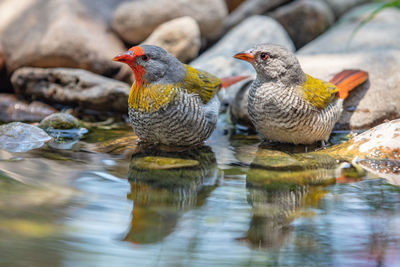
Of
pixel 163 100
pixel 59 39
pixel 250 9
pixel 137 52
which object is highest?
pixel 250 9

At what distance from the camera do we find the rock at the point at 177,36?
676cm

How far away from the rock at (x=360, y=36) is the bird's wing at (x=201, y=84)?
94.0 inches

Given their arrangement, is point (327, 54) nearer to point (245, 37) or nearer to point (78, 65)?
point (245, 37)

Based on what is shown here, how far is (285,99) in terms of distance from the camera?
4203 millimetres

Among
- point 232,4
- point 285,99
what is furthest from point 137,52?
point 232,4

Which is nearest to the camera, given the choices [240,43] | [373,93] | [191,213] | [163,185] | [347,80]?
[191,213]

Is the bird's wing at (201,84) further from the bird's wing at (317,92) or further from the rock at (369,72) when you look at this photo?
the rock at (369,72)

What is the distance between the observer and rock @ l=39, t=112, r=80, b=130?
490 cm

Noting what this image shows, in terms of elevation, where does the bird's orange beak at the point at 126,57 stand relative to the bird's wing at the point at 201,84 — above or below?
above

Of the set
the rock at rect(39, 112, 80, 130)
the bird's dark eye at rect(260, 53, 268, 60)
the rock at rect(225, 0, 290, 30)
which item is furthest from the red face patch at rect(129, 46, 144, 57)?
the rock at rect(225, 0, 290, 30)

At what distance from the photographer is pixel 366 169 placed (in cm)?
379

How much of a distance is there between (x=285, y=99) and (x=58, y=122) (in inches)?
96.6

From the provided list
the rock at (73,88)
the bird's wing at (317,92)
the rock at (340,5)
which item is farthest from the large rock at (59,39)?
the rock at (340,5)

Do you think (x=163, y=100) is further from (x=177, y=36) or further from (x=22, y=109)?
(x=177, y=36)
